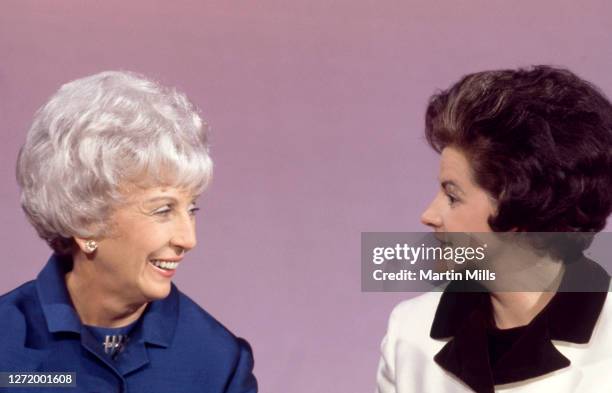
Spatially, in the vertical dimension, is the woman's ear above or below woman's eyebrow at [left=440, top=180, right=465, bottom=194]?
below

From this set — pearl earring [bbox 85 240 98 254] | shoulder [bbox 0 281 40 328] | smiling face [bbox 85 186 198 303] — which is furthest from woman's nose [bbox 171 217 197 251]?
shoulder [bbox 0 281 40 328]

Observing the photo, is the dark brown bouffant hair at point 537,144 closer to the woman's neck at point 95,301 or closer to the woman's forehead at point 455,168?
the woman's forehead at point 455,168

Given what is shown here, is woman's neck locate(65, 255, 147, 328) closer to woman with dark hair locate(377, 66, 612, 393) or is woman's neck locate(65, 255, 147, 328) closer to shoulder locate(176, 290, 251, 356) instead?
shoulder locate(176, 290, 251, 356)

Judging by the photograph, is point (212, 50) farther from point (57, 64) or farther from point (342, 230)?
point (342, 230)

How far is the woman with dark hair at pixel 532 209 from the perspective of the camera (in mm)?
1784

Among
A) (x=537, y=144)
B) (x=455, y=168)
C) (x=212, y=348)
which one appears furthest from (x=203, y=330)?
(x=537, y=144)

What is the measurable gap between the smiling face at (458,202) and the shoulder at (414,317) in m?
0.26

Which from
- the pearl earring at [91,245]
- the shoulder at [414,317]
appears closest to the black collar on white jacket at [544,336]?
the shoulder at [414,317]

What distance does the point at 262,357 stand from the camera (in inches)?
93.9

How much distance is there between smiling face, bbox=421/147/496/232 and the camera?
→ 1.84 m

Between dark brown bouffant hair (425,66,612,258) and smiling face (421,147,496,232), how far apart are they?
0.01 metres

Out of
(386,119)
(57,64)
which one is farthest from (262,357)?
(57,64)

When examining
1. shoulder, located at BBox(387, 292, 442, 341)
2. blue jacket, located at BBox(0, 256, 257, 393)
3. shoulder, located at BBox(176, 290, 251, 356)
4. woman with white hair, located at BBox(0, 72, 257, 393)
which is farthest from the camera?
shoulder, located at BBox(387, 292, 442, 341)

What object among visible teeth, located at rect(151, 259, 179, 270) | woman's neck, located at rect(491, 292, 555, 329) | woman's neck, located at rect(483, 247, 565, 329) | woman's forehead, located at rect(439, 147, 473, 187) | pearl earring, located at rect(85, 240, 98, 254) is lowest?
woman's neck, located at rect(491, 292, 555, 329)
